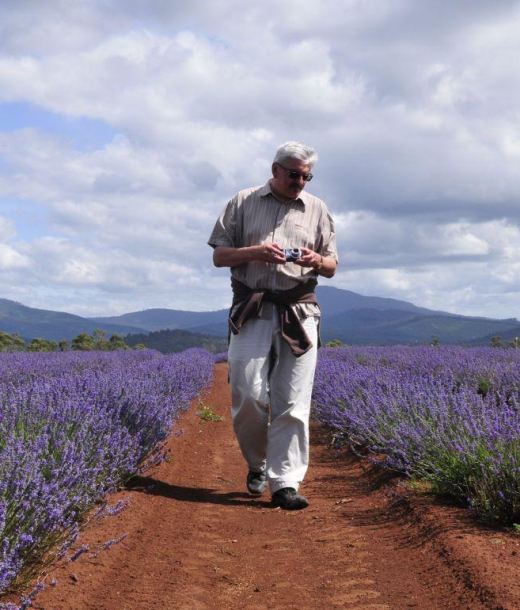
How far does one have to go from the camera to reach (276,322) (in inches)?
156

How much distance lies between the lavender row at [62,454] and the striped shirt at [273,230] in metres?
1.11

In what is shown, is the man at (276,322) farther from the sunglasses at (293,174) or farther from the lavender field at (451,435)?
the lavender field at (451,435)

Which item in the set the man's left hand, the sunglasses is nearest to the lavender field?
the man's left hand

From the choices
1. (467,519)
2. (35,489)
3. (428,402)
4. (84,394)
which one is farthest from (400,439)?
(35,489)

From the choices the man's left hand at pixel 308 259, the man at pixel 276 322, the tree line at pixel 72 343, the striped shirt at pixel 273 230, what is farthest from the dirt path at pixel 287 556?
the tree line at pixel 72 343

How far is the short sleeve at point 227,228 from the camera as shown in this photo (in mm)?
4059

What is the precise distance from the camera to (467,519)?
330cm

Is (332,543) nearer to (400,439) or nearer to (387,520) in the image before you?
(387,520)

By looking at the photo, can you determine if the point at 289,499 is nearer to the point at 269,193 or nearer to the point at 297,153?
the point at 269,193

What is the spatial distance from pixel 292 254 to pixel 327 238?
470 millimetres

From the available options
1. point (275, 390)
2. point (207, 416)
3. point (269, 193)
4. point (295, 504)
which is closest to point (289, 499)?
point (295, 504)

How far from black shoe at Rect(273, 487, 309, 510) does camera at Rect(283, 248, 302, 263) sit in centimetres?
124

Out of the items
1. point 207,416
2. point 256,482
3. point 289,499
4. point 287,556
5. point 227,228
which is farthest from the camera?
point 207,416

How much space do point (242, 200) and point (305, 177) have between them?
16.4 inches
